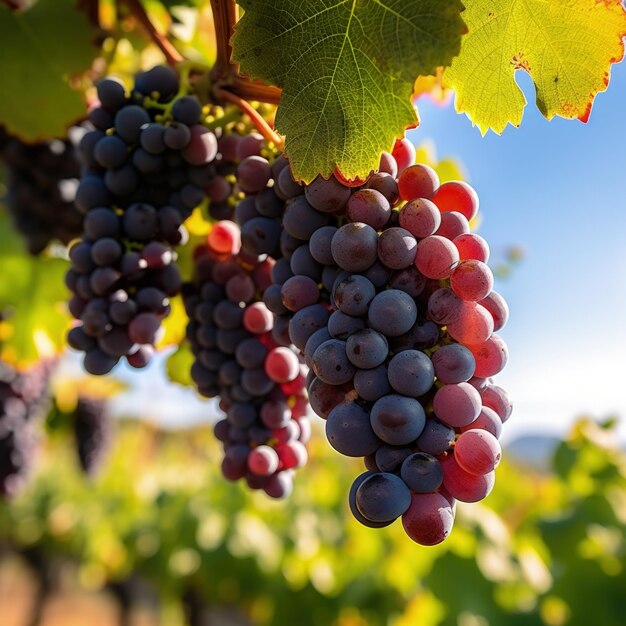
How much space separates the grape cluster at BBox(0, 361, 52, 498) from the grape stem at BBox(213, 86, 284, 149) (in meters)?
1.73

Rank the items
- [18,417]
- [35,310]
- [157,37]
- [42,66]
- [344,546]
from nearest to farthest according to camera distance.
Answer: [157,37]
[42,66]
[35,310]
[18,417]
[344,546]

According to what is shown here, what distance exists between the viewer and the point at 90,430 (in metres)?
3.11

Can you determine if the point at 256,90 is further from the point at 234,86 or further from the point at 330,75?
the point at 330,75

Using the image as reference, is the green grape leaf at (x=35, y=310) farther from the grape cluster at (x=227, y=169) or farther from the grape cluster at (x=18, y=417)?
the grape cluster at (x=227, y=169)

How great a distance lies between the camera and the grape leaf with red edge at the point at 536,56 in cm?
71

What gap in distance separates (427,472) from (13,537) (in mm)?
9381

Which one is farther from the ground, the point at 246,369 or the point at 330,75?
the point at 330,75

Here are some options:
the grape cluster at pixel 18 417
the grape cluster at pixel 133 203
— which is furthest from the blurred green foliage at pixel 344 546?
the grape cluster at pixel 133 203

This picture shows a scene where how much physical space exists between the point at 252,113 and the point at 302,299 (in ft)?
1.05

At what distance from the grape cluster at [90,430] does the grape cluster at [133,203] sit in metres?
2.40

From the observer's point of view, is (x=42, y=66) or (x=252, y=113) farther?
(x=42, y=66)

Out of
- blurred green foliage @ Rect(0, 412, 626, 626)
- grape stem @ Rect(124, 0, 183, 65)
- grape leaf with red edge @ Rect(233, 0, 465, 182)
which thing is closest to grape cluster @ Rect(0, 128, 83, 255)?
grape stem @ Rect(124, 0, 183, 65)

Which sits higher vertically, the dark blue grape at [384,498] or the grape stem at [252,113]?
the grape stem at [252,113]

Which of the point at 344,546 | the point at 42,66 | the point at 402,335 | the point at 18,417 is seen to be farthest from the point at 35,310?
the point at 344,546
